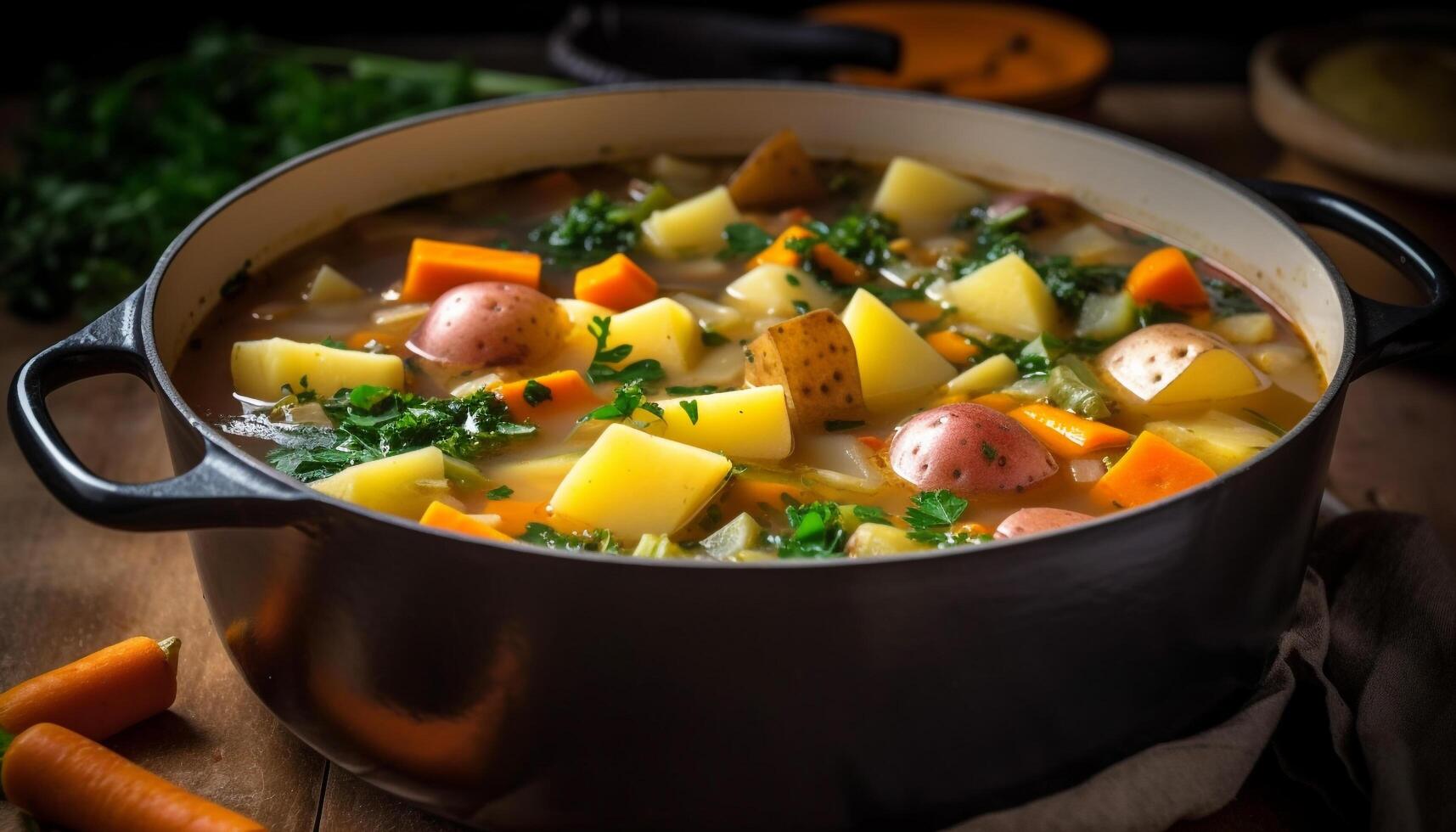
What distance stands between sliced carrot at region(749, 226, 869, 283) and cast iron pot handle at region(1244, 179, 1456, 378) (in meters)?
0.79

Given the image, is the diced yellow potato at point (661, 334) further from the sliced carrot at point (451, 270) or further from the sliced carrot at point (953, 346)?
the sliced carrot at point (953, 346)

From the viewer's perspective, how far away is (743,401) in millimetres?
2250

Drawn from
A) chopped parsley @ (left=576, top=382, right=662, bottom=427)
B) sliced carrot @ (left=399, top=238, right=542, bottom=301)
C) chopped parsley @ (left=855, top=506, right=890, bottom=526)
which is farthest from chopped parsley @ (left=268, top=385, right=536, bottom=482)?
chopped parsley @ (left=855, top=506, right=890, bottom=526)

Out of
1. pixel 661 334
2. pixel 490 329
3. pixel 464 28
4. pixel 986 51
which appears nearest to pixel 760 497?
pixel 661 334

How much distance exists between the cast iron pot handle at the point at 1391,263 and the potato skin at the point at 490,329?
4.44 feet

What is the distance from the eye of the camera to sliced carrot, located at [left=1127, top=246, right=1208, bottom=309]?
276 centimetres

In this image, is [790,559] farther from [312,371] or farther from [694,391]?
[312,371]

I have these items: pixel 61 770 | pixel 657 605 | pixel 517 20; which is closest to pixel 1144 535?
pixel 657 605

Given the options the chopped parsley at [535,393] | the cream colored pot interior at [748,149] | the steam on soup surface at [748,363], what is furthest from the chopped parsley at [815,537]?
the cream colored pot interior at [748,149]

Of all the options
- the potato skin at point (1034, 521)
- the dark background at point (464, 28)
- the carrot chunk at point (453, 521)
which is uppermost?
the carrot chunk at point (453, 521)

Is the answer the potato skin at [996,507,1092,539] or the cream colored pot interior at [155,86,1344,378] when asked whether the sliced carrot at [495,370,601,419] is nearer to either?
the cream colored pot interior at [155,86,1344,378]

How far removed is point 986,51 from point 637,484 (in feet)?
11.0

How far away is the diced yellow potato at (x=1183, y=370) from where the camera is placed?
245 centimetres

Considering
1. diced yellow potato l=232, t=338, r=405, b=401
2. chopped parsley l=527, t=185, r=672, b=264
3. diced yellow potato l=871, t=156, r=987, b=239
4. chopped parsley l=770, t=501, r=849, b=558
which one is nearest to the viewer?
chopped parsley l=770, t=501, r=849, b=558
